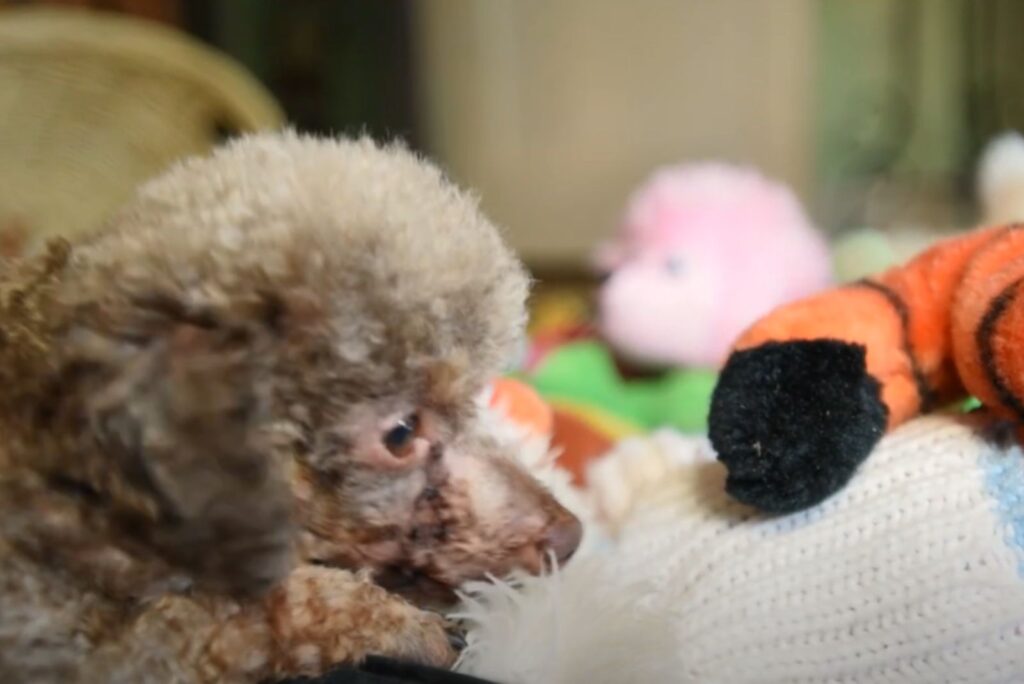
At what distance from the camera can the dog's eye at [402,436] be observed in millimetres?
647

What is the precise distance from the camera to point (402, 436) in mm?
653

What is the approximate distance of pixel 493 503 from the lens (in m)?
0.68

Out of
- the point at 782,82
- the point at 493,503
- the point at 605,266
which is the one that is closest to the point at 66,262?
the point at 493,503

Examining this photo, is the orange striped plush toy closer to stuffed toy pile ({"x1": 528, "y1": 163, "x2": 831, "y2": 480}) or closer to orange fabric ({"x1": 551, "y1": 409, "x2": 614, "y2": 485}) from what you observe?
orange fabric ({"x1": 551, "y1": 409, "x2": 614, "y2": 485})

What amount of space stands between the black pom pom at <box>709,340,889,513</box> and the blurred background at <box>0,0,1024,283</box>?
71.9 inches

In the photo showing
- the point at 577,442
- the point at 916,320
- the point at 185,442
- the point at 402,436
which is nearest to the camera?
the point at 185,442

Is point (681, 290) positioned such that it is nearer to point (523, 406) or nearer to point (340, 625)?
point (523, 406)

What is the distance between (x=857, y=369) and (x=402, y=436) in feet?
0.92

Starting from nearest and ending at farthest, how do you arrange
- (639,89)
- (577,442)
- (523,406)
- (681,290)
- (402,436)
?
(402,436)
(523,406)
(577,442)
(681,290)
(639,89)

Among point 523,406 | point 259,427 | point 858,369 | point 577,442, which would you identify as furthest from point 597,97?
point 259,427

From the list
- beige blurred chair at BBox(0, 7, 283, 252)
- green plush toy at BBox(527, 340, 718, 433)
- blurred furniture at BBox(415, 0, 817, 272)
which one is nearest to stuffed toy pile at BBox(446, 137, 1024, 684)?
green plush toy at BBox(527, 340, 718, 433)

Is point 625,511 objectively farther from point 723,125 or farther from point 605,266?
point 723,125

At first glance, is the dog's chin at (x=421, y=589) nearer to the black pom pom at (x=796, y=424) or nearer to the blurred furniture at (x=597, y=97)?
the black pom pom at (x=796, y=424)

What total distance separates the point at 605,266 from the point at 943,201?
5.62 feet
